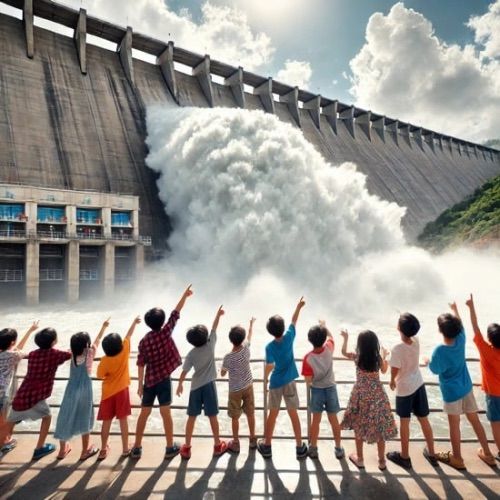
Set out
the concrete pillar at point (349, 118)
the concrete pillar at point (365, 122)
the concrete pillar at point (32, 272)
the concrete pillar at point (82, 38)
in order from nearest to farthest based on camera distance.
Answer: the concrete pillar at point (32, 272) → the concrete pillar at point (82, 38) → the concrete pillar at point (349, 118) → the concrete pillar at point (365, 122)

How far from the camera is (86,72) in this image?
26.1 meters

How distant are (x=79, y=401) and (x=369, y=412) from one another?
9.02 ft

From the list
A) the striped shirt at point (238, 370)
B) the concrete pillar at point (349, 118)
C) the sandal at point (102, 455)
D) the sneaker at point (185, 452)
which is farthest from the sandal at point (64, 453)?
the concrete pillar at point (349, 118)

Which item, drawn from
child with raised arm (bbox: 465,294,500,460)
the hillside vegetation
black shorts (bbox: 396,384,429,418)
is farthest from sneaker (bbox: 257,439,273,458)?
the hillside vegetation

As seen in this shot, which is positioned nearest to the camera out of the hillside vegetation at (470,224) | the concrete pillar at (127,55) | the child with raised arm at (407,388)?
the child with raised arm at (407,388)

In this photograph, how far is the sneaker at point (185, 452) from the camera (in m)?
3.29

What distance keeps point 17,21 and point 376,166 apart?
3733 centimetres

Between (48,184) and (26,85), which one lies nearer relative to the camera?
(48,184)

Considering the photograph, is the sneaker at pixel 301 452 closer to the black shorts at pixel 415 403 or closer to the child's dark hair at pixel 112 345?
the black shorts at pixel 415 403

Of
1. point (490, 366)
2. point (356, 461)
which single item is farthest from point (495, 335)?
point (356, 461)

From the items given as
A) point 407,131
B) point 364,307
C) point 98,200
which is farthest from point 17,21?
point 407,131

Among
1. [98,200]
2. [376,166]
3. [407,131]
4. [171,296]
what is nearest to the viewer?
[171,296]

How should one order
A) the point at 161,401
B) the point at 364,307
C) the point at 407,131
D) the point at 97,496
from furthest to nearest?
the point at 407,131
the point at 364,307
the point at 161,401
the point at 97,496

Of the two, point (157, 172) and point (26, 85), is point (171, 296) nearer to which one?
point (157, 172)
